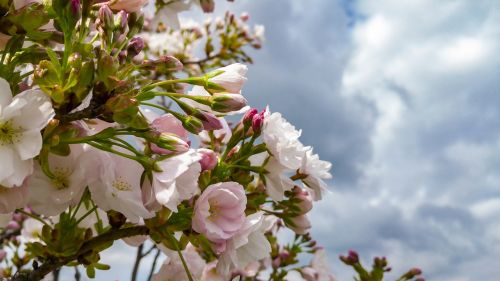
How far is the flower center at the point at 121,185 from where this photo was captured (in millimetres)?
1288

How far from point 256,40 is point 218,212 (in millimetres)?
3889

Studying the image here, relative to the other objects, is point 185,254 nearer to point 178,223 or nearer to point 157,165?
point 178,223

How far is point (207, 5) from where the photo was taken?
8.38 ft

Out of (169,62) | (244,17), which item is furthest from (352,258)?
(244,17)

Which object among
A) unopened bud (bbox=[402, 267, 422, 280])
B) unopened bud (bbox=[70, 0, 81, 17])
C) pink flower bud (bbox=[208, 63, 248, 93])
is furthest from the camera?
unopened bud (bbox=[402, 267, 422, 280])

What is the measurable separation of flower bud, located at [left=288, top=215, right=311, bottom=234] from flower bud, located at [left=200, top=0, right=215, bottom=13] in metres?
1.18

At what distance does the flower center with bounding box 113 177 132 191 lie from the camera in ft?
4.23

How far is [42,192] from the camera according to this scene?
1331 millimetres

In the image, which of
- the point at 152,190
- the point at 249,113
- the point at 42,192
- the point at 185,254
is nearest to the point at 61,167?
the point at 42,192

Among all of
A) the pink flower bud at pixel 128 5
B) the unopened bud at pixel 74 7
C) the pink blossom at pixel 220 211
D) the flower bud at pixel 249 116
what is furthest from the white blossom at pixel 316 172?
the unopened bud at pixel 74 7

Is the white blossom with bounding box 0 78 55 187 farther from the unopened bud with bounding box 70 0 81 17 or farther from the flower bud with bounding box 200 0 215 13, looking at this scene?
the flower bud with bounding box 200 0 215 13

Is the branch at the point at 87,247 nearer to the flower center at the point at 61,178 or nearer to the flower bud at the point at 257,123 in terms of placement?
the flower center at the point at 61,178

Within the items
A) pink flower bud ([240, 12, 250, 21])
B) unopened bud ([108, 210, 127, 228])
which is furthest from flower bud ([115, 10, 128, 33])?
pink flower bud ([240, 12, 250, 21])

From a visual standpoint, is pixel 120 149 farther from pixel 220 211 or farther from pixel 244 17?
pixel 244 17
